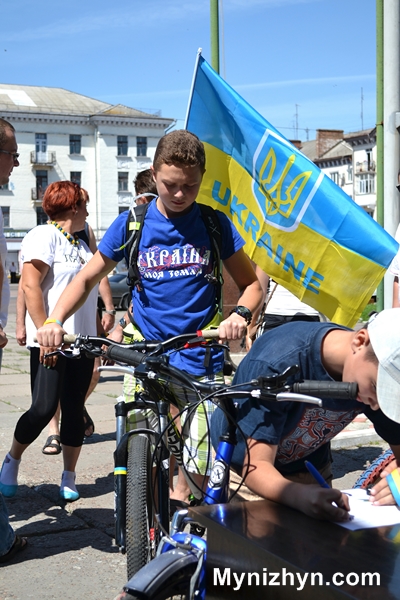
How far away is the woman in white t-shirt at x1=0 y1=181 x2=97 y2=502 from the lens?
15.3 ft

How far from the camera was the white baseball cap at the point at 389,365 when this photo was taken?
1.89m

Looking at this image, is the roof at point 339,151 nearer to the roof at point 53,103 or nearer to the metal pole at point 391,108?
the roof at point 53,103

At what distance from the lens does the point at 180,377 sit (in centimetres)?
238

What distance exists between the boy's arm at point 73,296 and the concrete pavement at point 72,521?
1.26 m

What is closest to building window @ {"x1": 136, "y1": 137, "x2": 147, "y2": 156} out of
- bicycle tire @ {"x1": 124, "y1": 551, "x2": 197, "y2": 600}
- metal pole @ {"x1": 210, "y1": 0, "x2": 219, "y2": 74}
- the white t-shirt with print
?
metal pole @ {"x1": 210, "y1": 0, "x2": 219, "y2": 74}

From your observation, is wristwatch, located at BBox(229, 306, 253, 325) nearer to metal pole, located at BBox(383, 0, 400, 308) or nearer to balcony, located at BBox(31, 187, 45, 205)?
metal pole, located at BBox(383, 0, 400, 308)

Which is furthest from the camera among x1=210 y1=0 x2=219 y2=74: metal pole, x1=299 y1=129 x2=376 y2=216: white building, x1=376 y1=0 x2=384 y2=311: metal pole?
x1=299 y1=129 x2=376 y2=216: white building

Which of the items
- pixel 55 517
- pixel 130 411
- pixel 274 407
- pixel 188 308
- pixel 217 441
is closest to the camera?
pixel 274 407

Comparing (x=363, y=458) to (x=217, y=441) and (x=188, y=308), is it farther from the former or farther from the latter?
(x=217, y=441)

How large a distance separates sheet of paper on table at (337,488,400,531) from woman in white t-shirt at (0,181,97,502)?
2619 millimetres

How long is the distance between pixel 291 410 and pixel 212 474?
1.02ft

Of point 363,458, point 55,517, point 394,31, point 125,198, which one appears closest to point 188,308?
point 55,517

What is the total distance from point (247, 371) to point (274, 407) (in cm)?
15

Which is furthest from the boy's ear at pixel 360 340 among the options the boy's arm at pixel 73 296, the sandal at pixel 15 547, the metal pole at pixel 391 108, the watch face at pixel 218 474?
the metal pole at pixel 391 108
